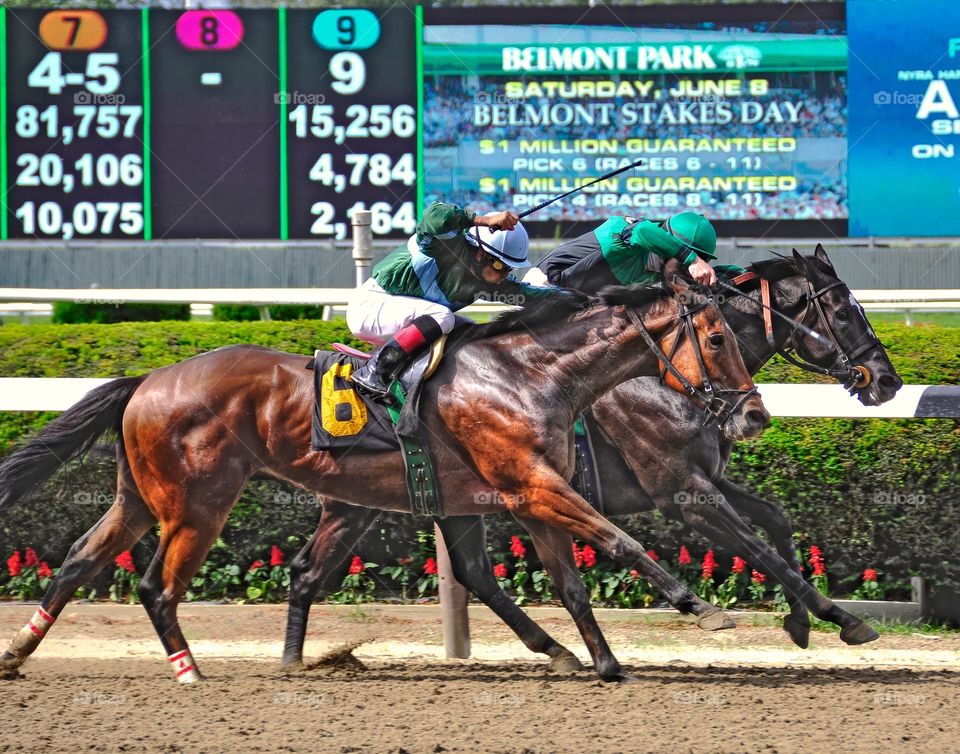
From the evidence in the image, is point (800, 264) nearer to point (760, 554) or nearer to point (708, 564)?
point (760, 554)

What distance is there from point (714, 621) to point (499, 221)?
5.14ft

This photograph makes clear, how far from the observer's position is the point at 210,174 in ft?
40.1

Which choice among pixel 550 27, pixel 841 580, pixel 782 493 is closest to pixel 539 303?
pixel 782 493

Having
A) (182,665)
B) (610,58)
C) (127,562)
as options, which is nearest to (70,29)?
(610,58)

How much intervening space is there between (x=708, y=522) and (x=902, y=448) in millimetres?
1069

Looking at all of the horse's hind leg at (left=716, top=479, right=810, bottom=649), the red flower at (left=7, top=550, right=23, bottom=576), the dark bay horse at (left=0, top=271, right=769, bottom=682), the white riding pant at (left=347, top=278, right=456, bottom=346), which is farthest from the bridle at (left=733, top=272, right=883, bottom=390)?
the red flower at (left=7, top=550, right=23, bottom=576)

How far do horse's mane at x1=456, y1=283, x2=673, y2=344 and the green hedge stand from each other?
3.92 ft

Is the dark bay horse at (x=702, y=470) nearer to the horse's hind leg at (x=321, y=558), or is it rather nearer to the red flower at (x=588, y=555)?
the horse's hind leg at (x=321, y=558)

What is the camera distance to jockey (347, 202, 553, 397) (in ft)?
15.6

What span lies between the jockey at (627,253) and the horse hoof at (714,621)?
1260mm

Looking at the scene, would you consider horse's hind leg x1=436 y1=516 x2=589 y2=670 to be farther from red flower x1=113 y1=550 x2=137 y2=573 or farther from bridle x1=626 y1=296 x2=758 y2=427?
red flower x1=113 y1=550 x2=137 y2=573

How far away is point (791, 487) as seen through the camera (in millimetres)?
5684

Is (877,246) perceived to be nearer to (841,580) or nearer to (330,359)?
(841,580)

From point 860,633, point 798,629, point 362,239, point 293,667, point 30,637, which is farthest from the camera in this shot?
point 362,239
